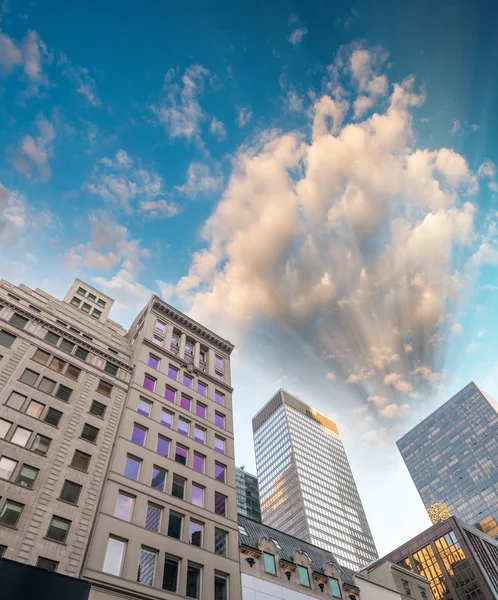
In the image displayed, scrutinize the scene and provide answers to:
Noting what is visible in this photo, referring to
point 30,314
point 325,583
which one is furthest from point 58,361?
point 325,583

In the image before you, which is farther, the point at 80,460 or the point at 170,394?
the point at 170,394

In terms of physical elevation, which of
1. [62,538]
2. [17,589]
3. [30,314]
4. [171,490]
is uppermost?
[30,314]

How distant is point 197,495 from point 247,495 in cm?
15432

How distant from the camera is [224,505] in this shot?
44.4 m

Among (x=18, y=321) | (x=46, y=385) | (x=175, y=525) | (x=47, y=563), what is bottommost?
(x=47, y=563)

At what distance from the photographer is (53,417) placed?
3912 centimetres

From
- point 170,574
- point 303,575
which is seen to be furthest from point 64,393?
point 303,575

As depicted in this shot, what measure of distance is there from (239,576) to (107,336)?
29499 mm

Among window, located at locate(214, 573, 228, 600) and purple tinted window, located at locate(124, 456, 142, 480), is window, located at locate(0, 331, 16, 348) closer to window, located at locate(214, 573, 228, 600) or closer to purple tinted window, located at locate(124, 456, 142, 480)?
purple tinted window, located at locate(124, 456, 142, 480)

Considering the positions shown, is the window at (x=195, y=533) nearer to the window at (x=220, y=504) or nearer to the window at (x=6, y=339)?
the window at (x=220, y=504)

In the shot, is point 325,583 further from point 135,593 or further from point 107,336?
point 107,336

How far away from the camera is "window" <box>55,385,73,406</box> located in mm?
41469

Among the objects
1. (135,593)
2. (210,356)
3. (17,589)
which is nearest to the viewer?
(17,589)

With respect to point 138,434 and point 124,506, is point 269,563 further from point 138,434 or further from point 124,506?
point 138,434
